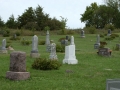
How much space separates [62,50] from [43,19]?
151 ft

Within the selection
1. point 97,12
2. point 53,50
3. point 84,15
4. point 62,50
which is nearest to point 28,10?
point 97,12

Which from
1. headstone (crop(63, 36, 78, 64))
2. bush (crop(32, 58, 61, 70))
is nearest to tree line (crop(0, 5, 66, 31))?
headstone (crop(63, 36, 78, 64))

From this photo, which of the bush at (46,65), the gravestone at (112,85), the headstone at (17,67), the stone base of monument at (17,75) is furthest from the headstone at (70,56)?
the gravestone at (112,85)

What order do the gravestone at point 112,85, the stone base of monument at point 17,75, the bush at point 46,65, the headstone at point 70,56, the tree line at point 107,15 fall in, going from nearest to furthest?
1. the gravestone at point 112,85
2. the stone base of monument at point 17,75
3. the bush at point 46,65
4. the headstone at point 70,56
5. the tree line at point 107,15

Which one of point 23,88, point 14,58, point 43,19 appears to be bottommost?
point 23,88

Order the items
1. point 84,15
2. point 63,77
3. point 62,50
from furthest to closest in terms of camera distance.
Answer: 1. point 84,15
2. point 62,50
3. point 63,77

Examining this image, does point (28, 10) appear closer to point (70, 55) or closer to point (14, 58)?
point (70, 55)

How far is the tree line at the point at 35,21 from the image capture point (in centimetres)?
6938

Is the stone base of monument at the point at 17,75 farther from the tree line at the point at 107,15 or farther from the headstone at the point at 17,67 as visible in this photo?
the tree line at the point at 107,15

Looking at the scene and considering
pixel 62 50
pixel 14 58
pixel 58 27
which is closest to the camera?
pixel 14 58

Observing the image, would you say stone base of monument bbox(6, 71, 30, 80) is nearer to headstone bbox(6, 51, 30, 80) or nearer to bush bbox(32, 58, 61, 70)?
headstone bbox(6, 51, 30, 80)

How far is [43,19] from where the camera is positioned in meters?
70.9

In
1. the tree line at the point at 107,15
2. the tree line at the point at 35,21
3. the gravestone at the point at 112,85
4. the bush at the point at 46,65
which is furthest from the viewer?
the tree line at the point at 107,15

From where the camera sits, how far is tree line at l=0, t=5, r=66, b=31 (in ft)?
228
